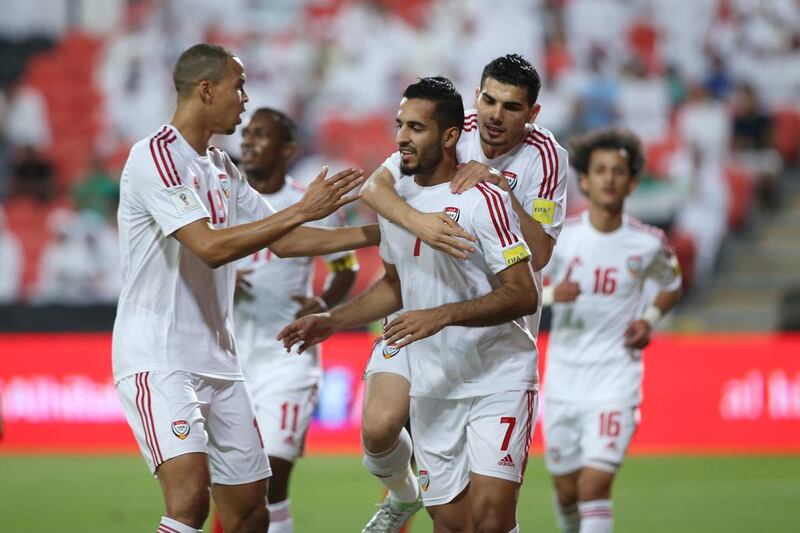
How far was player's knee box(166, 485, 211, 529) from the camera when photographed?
5.03m

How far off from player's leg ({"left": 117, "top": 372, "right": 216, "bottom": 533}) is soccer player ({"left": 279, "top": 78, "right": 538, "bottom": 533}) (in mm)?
631

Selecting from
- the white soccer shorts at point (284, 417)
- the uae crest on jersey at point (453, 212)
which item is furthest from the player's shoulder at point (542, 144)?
the white soccer shorts at point (284, 417)

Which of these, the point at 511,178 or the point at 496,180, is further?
the point at 511,178

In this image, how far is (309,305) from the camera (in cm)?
722

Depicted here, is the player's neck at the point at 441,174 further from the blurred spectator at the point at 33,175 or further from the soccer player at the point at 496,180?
the blurred spectator at the point at 33,175

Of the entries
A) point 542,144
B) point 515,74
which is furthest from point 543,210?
point 515,74

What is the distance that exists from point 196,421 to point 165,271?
0.65 m

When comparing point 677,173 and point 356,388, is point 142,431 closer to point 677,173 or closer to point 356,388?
point 356,388

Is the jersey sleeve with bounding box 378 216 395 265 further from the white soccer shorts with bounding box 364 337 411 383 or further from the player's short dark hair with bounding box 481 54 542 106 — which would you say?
the player's short dark hair with bounding box 481 54 542 106

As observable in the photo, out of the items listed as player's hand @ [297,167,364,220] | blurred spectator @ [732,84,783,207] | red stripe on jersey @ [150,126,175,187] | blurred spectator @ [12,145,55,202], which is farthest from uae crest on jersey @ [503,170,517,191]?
blurred spectator @ [12,145,55,202]

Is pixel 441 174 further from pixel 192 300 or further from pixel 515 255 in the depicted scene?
pixel 192 300

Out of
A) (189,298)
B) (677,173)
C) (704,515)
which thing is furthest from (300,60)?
(189,298)

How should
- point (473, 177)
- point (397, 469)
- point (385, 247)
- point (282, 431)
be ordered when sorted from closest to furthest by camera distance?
point (473, 177) → point (385, 247) → point (397, 469) → point (282, 431)

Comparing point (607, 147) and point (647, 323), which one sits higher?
point (607, 147)
